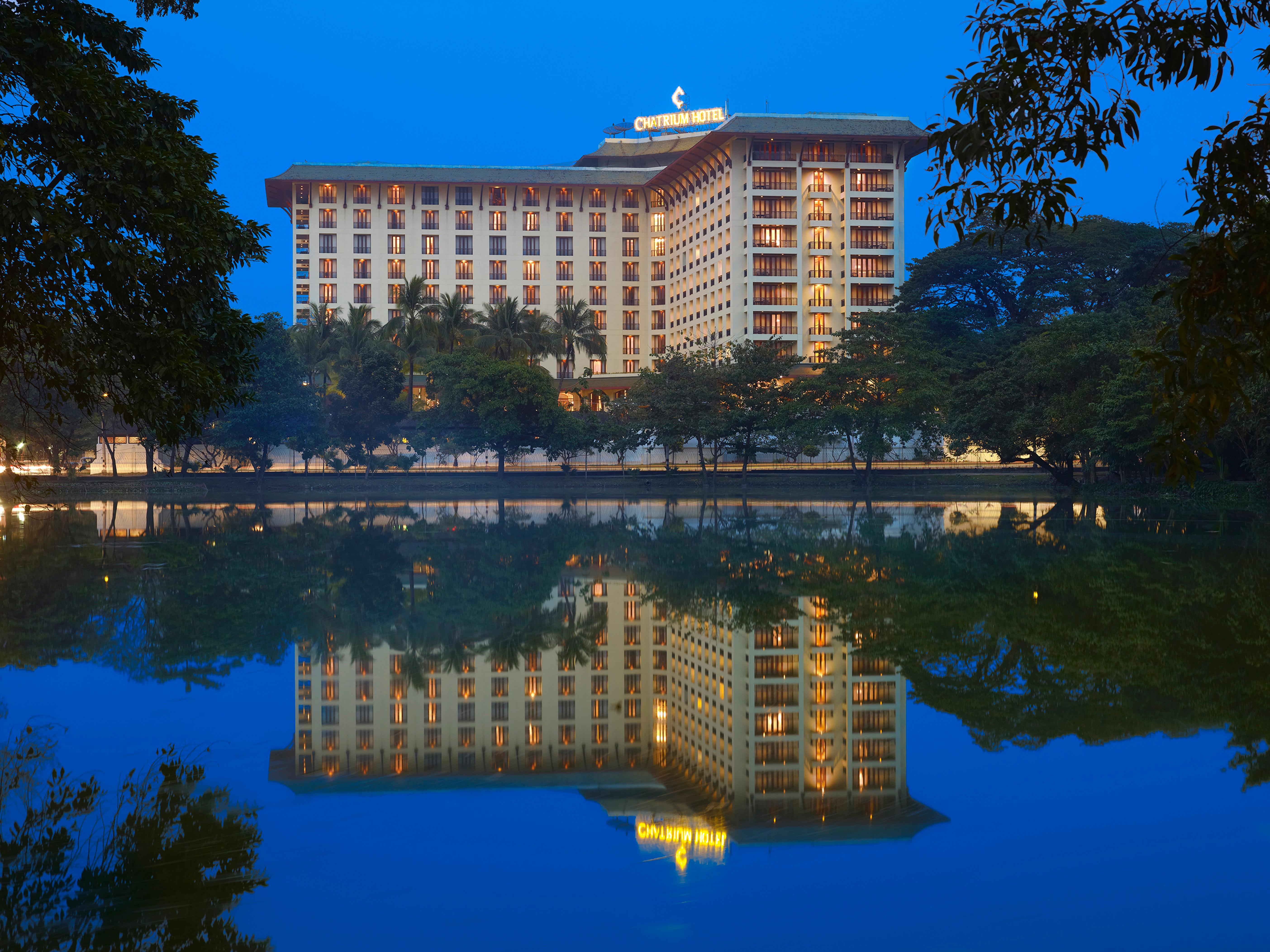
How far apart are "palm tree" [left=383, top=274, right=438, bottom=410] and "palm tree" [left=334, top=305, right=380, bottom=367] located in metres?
2.01

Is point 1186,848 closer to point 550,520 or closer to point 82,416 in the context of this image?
point 550,520

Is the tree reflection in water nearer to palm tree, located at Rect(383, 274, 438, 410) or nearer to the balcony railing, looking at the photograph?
palm tree, located at Rect(383, 274, 438, 410)

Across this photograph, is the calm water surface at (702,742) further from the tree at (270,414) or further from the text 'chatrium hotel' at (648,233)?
the text 'chatrium hotel' at (648,233)

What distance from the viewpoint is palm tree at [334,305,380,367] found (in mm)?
93250

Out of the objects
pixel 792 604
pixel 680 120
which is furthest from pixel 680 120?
pixel 792 604

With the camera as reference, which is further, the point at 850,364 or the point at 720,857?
the point at 850,364

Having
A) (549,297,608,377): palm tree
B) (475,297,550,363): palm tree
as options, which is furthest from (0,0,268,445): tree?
(549,297,608,377): palm tree

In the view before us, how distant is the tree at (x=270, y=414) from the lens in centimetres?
7831

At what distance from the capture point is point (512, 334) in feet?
339

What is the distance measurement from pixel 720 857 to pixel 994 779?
2839 mm

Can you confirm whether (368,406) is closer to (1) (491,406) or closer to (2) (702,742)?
(1) (491,406)

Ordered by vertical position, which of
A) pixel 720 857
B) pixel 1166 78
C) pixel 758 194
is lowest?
pixel 720 857

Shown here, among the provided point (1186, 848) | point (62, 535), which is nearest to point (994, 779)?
point (1186, 848)

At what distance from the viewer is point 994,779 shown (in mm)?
9297
